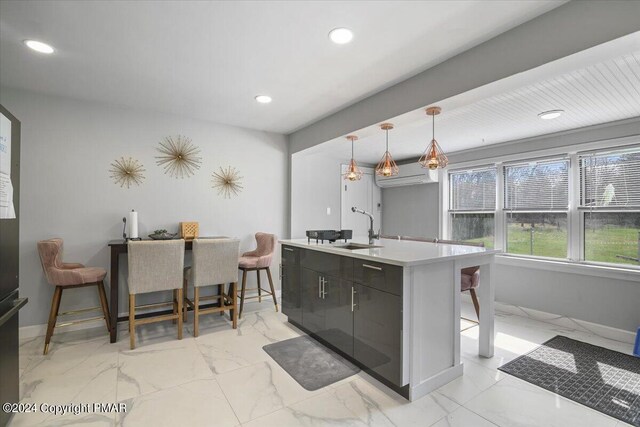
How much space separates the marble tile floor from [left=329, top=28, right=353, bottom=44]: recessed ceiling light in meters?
2.41

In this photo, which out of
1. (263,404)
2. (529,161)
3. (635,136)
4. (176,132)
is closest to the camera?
(263,404)

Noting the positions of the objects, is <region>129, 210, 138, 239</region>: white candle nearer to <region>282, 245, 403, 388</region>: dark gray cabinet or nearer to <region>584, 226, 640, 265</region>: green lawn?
<region>282, 245, 403, 388</region>: dark gray cabinet

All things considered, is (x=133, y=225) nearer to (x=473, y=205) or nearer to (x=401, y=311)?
(x=401, y=311)

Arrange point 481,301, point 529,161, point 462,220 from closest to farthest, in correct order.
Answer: point 481,301 → point 529,161 → point 462,220

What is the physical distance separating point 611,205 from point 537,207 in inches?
28.7

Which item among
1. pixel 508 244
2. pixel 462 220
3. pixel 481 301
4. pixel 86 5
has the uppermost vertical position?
pixel 86 5

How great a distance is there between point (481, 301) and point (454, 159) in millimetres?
2917

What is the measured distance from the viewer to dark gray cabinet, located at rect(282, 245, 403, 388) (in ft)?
6.66

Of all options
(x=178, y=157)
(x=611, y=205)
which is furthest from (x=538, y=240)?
(x=178, y=157)

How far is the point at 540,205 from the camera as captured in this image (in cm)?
394

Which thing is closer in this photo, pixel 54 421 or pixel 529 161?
pixel 54 421

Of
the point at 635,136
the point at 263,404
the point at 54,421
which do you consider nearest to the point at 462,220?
the point at 635,136

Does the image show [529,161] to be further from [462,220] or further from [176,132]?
[176,132]

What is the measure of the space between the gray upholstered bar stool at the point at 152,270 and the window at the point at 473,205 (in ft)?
13.3
